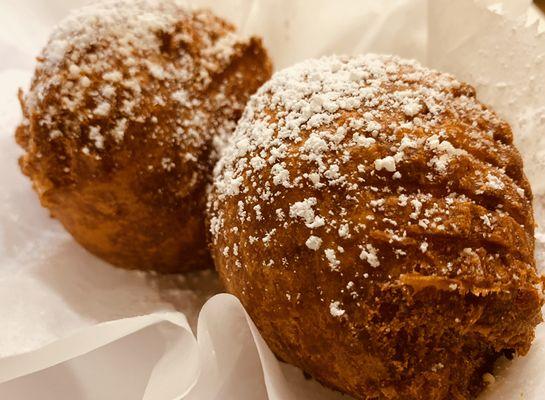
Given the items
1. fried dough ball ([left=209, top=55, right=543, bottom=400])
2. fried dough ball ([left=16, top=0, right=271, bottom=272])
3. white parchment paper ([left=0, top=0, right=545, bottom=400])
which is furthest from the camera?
fried dough ball ([left=16, top=0, right=271, bottom=272])

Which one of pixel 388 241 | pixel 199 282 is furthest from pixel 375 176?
pixel 199 282

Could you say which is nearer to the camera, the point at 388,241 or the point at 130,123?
the point at 388,241

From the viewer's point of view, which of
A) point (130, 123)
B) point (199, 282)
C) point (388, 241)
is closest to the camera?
point (388, 241)

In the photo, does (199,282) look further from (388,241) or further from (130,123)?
(388,241)

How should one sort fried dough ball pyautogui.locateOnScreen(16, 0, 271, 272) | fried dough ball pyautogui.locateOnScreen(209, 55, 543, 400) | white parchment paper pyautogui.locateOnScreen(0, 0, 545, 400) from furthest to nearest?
fried dough ball pyautogui.locateOnScreen(16, 0, 271, 272) < white parchment paper pyautogui.locateOnScreen(0, 0, 545, 400) < fried dough ball pyautogui.locateOnScreen(209, 55, 543, 400)

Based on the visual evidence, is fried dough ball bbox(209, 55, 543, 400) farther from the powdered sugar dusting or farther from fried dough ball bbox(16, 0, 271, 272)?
fried dough ball bbox(16, 0, 271, 272)

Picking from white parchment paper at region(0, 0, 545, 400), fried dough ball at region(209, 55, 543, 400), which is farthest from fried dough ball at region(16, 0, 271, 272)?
fried dough ball at region(209, 55, 543, 400)
